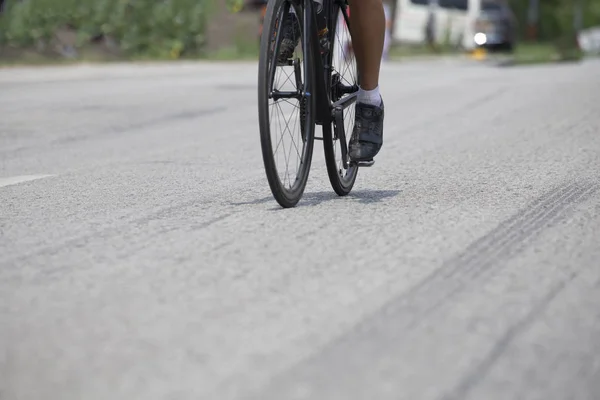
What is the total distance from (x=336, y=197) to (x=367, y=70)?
22.4 inches

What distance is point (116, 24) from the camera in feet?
74.8

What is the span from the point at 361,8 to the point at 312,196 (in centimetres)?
85

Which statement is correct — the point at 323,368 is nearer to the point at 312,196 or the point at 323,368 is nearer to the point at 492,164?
the point at 312,196

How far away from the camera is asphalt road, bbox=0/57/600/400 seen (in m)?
2.82

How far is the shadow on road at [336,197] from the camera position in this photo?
210 inches

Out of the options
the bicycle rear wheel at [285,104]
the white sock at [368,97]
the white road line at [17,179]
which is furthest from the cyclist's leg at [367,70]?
the white road line at [17,179]

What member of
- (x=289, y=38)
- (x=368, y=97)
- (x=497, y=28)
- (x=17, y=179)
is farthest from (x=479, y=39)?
(x=289, y=38)

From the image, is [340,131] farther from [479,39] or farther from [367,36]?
[479,39]

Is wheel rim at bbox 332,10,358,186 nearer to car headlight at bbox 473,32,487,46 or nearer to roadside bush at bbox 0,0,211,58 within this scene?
roadside bush at bbox 0,0,211,58

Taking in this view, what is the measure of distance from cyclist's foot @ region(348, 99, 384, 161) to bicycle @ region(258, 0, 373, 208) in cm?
5

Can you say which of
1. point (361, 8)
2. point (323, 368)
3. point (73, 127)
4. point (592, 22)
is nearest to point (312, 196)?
point (361, 8)

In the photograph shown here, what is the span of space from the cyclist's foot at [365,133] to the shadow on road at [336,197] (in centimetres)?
17

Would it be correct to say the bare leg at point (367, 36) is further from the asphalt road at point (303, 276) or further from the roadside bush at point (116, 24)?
the roadside bush at point (116, 24)

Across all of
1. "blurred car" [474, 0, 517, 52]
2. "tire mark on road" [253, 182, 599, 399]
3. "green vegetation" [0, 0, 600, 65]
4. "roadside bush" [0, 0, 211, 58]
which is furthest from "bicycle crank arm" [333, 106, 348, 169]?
"blurred car" [474, 0, 517, 52]
